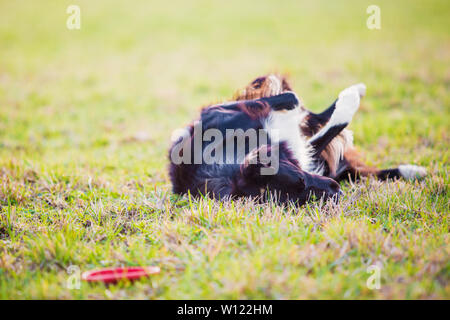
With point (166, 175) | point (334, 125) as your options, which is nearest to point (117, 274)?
point (166, 175)

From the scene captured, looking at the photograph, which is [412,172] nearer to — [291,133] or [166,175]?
[291,133]

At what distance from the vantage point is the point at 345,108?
3.10 m

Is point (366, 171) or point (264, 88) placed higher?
point (264, 88)

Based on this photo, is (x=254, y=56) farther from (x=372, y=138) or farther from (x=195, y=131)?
(x=195, y=131)

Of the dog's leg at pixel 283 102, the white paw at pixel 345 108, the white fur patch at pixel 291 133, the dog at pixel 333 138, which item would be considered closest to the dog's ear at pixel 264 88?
the dog at pixel 333 138

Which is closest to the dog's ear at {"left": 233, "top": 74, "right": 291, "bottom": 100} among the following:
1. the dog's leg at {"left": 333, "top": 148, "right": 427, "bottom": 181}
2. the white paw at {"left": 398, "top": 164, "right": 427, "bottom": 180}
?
the dog's leg at {"left": 333, "top": 148, "right": 427, "bottom": 181}

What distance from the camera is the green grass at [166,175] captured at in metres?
1.84

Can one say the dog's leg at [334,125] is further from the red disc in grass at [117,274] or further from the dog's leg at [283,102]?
the red disc in grass at [117,274]

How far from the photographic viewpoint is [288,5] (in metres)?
13.7

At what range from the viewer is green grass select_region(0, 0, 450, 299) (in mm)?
1837

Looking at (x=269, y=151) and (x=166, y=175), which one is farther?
(x=166, y=175)

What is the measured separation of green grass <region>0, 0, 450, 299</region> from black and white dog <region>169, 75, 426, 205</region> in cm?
19

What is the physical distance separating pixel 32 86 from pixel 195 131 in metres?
5.10

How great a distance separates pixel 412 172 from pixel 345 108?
2.68ft
